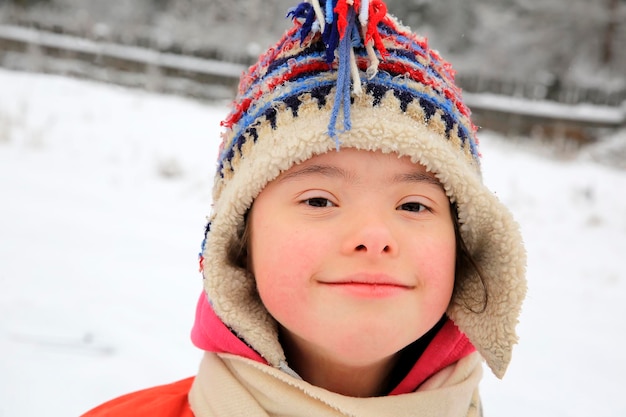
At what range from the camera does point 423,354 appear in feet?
4.66

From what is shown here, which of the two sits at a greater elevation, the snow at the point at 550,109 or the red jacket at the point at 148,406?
the snow at the point at 550,109

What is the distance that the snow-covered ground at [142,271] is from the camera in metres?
1.83

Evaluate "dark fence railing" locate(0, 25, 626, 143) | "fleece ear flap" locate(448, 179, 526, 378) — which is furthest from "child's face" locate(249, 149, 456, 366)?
"dark fence railing" locate(0, 25, 626, 143)

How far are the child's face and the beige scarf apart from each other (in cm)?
12

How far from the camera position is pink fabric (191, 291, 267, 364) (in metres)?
1.29

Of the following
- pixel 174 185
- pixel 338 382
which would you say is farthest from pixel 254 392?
pixel 174 185

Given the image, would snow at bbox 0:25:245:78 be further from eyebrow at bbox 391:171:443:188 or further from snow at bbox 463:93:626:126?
eyebrow at bbox 391:171:443:188

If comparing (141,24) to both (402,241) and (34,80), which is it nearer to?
(34,80)

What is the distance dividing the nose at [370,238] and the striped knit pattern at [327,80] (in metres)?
0.21

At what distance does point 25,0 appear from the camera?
2178cm

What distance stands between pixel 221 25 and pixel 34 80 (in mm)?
16595

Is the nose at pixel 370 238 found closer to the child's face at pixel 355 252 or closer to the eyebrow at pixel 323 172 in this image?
the child's face at pixel 355 252

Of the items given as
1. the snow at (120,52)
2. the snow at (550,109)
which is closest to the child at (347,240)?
the snow at (120,52)

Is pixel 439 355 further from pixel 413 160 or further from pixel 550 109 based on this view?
pixel 550 109
